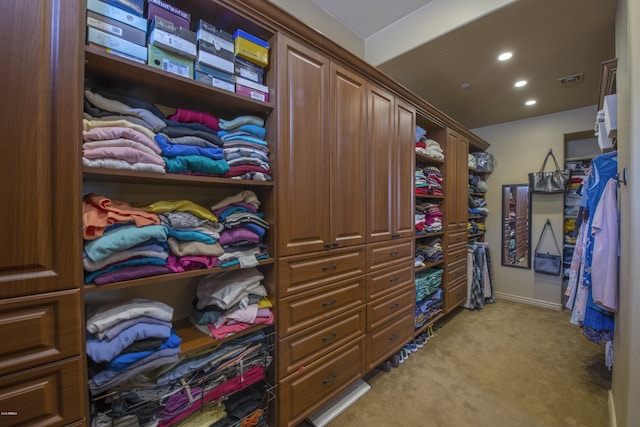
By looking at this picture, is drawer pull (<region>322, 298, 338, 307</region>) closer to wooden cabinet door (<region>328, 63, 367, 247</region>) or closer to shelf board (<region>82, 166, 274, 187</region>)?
wooden cabinet door (<region>328, 63, 367, 247</region>)

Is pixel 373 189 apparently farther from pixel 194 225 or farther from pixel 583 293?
pixel 583 293

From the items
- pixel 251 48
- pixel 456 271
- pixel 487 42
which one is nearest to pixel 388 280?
pixel 456 271

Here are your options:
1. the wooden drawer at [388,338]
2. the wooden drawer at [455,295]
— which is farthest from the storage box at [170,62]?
the wooden drawer at [455,295]

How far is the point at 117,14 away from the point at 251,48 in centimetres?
52

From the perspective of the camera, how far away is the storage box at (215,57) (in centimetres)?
109

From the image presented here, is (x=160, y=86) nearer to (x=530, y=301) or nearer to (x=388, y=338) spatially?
(x=388, y=338)

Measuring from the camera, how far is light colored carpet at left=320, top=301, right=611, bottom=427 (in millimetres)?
1625

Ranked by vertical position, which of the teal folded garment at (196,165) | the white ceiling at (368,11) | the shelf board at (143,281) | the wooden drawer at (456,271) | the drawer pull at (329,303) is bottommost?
the wooden drawer at (456,271)

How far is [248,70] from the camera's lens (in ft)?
4.11

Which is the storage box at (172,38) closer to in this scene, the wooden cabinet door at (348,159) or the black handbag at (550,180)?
the wooden cabinet door at (348,159)

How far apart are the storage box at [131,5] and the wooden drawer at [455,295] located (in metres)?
3.26

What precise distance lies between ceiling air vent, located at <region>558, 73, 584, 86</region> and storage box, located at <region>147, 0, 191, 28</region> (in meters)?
3.38

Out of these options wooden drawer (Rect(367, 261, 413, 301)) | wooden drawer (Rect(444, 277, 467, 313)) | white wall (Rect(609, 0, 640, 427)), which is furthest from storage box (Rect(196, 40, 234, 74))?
wooden drawer (Rect(444, 277, 467, 313))

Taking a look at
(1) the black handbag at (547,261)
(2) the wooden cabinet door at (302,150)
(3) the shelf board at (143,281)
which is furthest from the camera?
(1) the black handbag at (547,261)
